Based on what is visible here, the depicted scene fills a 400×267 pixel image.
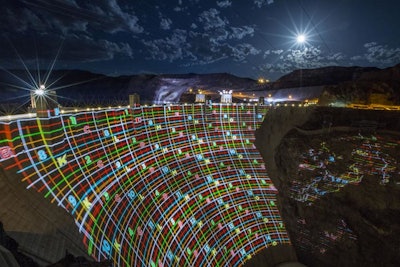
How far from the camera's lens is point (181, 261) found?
845 inches

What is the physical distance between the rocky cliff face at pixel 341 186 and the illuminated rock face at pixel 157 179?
200 inches

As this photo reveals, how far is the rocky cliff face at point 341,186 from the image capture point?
19.3 metres

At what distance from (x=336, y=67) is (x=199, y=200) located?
203 feet

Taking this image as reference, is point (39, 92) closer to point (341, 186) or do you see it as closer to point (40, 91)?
point (40, 91)

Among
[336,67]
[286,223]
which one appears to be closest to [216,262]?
[286,223]

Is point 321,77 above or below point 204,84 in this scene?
below

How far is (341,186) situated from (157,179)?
19126mm

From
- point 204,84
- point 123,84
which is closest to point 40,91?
point 204,84

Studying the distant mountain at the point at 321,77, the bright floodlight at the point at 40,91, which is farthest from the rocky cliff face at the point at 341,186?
the distant mountain at the point at 321,77

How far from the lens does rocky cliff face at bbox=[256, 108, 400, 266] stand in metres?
19.3

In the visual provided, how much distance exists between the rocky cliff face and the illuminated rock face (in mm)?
5080

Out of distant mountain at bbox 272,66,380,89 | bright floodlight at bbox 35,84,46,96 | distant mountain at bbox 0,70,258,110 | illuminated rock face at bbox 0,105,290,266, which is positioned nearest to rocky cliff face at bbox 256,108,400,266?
illuminated rock face at bbox 0,105,290,266

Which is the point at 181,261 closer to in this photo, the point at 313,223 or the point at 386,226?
the point at 313,223

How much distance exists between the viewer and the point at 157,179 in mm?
22969
